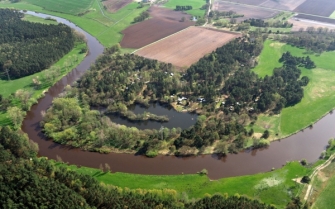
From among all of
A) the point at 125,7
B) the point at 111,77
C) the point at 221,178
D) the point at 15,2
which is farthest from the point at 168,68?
the point at 15,2

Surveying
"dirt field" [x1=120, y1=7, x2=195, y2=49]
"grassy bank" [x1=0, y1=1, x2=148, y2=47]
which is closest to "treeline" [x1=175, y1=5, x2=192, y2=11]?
"dirt field" [x1=120, y1=7, x2=195, y2=49]

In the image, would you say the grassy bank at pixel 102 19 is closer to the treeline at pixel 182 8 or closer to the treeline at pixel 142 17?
the treeline at pixel 142 17

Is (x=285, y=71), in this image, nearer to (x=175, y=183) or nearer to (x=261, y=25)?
(x=261, y=25)

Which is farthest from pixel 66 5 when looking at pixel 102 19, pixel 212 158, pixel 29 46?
pixel 212 158

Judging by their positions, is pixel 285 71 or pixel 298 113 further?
pixel 285 71

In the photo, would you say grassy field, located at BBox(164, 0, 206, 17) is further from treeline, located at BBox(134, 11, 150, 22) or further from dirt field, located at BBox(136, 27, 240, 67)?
dirt field, located at BBox(136, 27, 240, 67)

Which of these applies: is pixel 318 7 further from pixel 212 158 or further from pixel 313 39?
pixel 212 158
